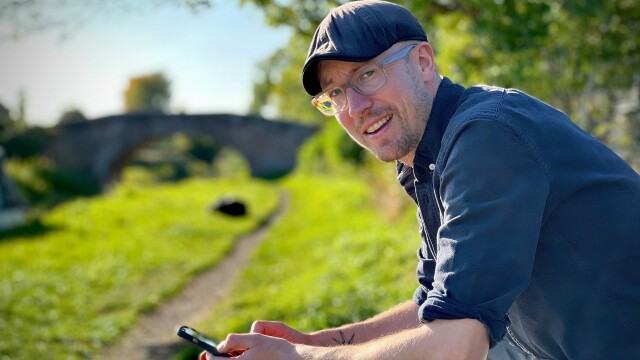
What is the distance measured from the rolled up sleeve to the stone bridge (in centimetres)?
4280

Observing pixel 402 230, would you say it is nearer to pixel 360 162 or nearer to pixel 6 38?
pixel 6 38

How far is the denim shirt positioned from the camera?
6.17 ft

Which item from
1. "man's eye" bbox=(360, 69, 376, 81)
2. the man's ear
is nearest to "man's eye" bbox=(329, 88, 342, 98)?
"man's eye" bbox=(360, 69, 376, 81)

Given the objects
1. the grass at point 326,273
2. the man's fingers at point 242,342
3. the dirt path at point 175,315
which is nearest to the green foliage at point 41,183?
the grass at point 326,273

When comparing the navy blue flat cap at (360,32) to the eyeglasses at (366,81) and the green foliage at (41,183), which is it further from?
the green foliage at (41,183)

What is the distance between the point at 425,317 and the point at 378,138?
26.7 inches

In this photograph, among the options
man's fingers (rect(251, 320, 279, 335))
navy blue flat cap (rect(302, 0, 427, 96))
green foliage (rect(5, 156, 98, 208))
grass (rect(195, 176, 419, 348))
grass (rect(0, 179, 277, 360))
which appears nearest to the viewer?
navy blue flat cap (rect(302, 0, 427, 96))

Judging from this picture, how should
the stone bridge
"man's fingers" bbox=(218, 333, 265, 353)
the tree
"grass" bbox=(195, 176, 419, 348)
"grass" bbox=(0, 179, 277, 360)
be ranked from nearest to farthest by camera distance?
"man's fingers" bbox=(218, 333, 265, 353)
"grass" bbox=(195, 176, 419, 348)
"grass" bbox=(0, 179, 277, 360)
the stone bridge
the tree

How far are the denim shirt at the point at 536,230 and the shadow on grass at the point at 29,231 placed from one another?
14.4 meters

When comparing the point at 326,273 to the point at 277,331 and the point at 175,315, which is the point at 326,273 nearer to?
the point at 175,315

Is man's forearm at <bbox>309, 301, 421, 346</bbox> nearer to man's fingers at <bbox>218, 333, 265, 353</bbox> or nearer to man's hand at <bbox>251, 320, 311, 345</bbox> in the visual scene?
man's hand at <bbox>251, 320, 311, 345</bbox>

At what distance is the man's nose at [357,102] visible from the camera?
2340 millimetres

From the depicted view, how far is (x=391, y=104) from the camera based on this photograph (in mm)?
2312

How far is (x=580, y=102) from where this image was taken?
27.6 ft
